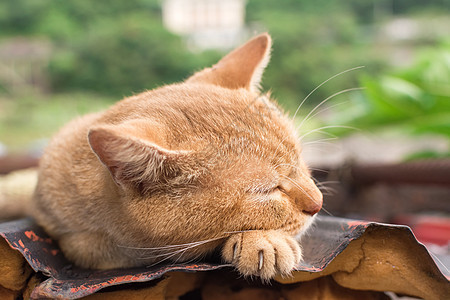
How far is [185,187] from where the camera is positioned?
0.77 m

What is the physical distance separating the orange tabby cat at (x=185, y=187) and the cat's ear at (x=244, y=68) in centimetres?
10

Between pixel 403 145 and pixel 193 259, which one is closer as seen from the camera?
pixel 193 259

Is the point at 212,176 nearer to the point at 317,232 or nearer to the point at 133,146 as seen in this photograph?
the point at 133,146

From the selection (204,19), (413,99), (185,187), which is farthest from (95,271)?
(204,19)

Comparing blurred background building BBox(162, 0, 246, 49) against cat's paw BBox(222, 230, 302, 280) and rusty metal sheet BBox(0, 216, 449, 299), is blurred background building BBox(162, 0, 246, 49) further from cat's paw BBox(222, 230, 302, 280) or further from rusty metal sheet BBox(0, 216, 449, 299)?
cat's paw BBox(222, 230, 302, 280)

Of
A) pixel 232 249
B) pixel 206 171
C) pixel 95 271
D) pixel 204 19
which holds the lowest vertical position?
pixel 204 19

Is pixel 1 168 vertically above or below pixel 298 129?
below

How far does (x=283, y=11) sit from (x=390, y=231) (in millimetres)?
4263

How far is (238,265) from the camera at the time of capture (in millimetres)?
710

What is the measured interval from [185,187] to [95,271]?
275mm

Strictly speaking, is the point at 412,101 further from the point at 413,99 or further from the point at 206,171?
the point at 206,171

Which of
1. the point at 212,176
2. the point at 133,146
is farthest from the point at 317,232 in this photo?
the point at 133,146

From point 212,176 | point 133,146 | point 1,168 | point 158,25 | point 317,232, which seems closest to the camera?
point 133,146

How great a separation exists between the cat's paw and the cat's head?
0.04 meters
